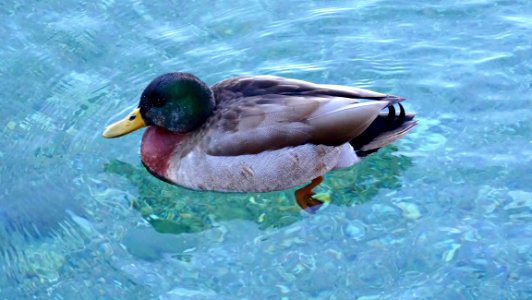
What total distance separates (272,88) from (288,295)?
1532mm

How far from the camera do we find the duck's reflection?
638 cm

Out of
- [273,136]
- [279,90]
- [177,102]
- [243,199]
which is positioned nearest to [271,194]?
[243,199]

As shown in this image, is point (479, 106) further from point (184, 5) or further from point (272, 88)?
point (184, 5)

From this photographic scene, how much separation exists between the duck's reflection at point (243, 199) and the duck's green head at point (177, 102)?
1.59 ft

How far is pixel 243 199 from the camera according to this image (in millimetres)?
6547

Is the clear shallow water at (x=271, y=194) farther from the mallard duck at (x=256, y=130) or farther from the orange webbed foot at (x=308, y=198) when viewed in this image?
the mallard duck at (x=256, y=130)

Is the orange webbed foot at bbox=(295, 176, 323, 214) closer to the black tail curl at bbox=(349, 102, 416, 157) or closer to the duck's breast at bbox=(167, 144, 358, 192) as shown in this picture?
the duck's breast at bbox=(167, 144, 358, 192)

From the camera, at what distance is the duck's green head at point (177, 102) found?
254 inches

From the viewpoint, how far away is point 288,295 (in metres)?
5.76

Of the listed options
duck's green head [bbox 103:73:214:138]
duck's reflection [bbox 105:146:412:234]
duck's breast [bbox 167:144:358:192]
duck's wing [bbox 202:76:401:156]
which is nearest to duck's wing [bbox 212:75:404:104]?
duck's wing [bbox 202:76:401:156]

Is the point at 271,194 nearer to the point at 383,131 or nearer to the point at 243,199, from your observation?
the point at 243,199

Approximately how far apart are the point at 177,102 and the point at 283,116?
80 centimetres

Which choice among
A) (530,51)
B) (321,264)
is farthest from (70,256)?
(530,51)

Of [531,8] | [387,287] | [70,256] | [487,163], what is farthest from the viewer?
[531,8]
